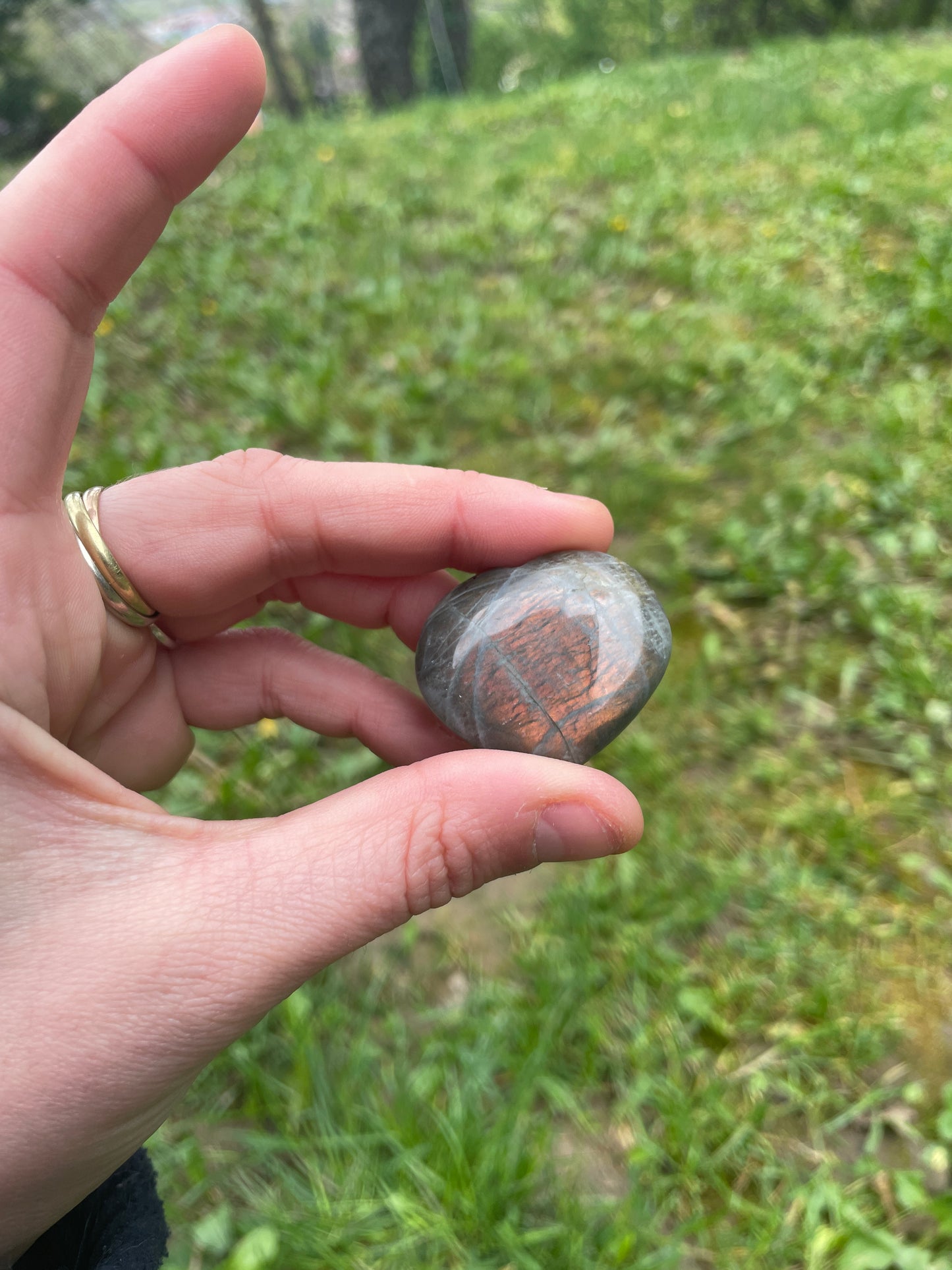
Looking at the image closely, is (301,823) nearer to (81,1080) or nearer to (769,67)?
(81,1080)

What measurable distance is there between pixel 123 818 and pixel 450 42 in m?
12.8

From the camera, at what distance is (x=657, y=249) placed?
449cm

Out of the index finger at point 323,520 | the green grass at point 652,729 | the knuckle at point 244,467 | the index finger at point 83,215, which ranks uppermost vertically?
the index finger at point 83,215

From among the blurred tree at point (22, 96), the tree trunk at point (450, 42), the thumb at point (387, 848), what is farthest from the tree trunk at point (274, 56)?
the thumb at point (387, 848)

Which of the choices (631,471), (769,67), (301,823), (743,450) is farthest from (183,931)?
(769,67)

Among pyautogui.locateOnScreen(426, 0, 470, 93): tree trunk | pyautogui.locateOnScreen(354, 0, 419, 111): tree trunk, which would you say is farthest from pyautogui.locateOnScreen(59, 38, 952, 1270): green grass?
pyautogui.locateOnScreen(426, 0, 470, 93): tree trunk

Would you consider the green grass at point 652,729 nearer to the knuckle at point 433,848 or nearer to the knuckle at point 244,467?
the knuckle at point 433,848

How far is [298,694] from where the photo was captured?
79.4 inches

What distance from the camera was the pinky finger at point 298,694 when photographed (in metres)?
1.96

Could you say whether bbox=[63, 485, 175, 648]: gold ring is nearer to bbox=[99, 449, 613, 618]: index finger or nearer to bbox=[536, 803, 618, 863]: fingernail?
bbox=[99, 449, 613, 618]: index finger

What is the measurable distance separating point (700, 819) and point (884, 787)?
536 mm

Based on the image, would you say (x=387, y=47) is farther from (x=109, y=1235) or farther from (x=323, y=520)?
(x=109, y=1235)

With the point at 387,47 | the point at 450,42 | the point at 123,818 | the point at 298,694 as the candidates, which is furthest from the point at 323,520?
the point at 450,42

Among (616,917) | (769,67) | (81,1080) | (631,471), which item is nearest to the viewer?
(81,1080)
